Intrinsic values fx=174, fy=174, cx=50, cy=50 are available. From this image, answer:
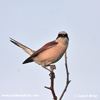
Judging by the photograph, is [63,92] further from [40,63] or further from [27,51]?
[27,51]

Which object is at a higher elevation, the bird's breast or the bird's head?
the bird's head

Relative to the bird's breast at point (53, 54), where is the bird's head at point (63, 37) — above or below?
above

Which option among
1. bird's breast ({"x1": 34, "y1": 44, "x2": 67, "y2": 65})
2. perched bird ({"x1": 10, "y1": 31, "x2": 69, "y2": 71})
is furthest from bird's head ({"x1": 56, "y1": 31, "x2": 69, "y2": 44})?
bird's breast ({"x1": 34, "y1": 44, "x2": 67, "y2": 65})

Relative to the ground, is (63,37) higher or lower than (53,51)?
higher

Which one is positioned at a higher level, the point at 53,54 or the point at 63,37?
the point at 63,37

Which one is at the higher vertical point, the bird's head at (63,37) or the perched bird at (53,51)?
the bird's head at (63,37)

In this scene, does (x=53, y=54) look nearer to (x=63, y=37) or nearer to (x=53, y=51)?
(x=53, y=51)

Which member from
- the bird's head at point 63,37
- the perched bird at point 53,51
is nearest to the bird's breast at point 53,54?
the perched bird at point 53,51

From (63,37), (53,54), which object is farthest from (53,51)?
(63,37)

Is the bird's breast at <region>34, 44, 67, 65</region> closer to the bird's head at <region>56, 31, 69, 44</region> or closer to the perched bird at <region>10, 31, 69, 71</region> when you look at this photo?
the perched bird at <region>10, 31, 69, 71</region>

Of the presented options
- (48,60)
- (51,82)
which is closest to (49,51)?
(48,60)

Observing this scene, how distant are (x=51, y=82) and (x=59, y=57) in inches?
64.3

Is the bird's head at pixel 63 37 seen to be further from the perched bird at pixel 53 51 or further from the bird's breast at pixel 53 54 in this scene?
the bird's breast at pixel 53 54

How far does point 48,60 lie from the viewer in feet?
16.1
